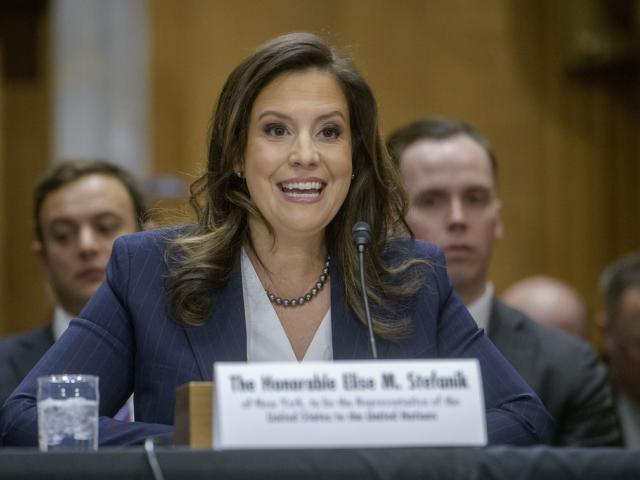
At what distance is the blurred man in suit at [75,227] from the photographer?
463 cm

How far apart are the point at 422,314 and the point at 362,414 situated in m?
1.03

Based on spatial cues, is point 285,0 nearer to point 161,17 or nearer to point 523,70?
point 161,17

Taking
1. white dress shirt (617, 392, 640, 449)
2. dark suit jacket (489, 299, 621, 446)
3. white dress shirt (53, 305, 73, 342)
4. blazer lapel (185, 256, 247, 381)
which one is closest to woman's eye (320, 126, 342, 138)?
blazer lapel (185, 256, 247, 381)

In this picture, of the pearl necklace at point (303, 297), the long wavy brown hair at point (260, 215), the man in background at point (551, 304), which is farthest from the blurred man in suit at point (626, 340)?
the pearl necklace at point (303, 297)

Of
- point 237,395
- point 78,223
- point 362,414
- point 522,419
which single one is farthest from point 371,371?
point 78,223

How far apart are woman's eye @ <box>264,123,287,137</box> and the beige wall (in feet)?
12.7

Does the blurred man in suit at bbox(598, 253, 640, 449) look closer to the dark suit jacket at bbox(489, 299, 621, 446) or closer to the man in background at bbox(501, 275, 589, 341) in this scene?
the man in background at bbox(501, 275, 589, 341)

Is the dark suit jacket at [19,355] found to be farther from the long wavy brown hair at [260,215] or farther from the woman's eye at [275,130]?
the woman's eye at [275,130]

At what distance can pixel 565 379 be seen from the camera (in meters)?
4.33

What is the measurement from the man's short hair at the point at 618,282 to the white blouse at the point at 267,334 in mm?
2550

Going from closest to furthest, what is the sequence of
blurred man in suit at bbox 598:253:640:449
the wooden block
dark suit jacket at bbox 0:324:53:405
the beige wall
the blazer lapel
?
the wooden block
the blazer lapel
dark suit jacket at bbox 0:324:53:405
blurred man in suit at bbox 598:253:640:449
the beige wall

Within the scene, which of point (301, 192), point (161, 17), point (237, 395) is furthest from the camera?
point (161, 17)

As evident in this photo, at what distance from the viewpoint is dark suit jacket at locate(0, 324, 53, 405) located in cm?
425

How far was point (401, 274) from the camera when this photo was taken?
3125mm
